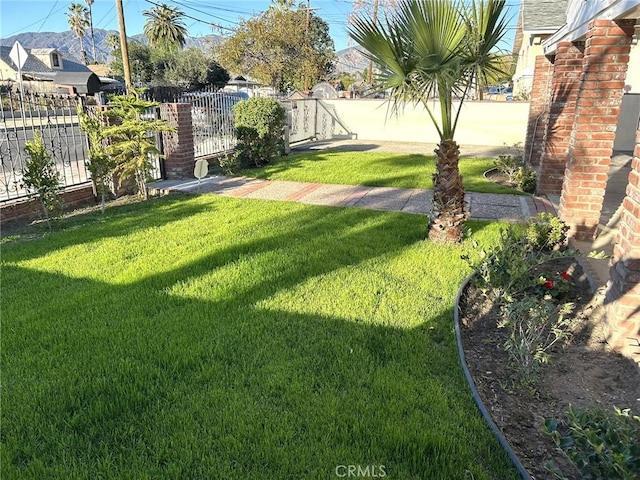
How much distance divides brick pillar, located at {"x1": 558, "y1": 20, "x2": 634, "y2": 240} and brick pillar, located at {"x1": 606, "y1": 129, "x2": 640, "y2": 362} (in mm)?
1782

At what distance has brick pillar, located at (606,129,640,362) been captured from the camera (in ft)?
9.83

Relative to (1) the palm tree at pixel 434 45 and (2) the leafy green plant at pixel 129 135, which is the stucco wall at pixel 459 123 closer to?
(2) the leafy green plant at pixel 129 135

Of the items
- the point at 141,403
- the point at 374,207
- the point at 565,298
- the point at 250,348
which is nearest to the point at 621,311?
the point at 565,298

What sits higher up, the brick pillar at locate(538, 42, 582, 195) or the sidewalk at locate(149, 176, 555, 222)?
the brick pillar at locate(538, 42, 582, 195)

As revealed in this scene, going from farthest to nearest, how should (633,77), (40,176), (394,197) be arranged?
(633,77)
(394,197)
(40,176)

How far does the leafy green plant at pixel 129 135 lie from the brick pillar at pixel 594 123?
556cm

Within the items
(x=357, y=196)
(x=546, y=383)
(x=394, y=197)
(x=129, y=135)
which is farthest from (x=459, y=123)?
(x=546, y=383)

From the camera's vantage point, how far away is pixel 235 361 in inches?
115

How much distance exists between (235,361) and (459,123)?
47.4 ft

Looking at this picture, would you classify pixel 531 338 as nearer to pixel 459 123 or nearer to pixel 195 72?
pixel 459 123

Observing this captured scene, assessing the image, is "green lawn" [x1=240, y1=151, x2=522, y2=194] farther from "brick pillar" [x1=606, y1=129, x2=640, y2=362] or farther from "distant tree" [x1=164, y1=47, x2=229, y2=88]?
"distant tree" [x1=164, y1=47, x2=229, y2=88]

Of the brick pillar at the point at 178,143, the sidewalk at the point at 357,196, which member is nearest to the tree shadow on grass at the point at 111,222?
the sidewalk at the point at 357,196

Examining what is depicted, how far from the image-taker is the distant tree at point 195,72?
3788 cm

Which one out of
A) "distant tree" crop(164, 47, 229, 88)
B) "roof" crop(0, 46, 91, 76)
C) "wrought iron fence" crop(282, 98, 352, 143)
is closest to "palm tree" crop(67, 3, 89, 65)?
"roof" crop(0, 46, 91, 76)
